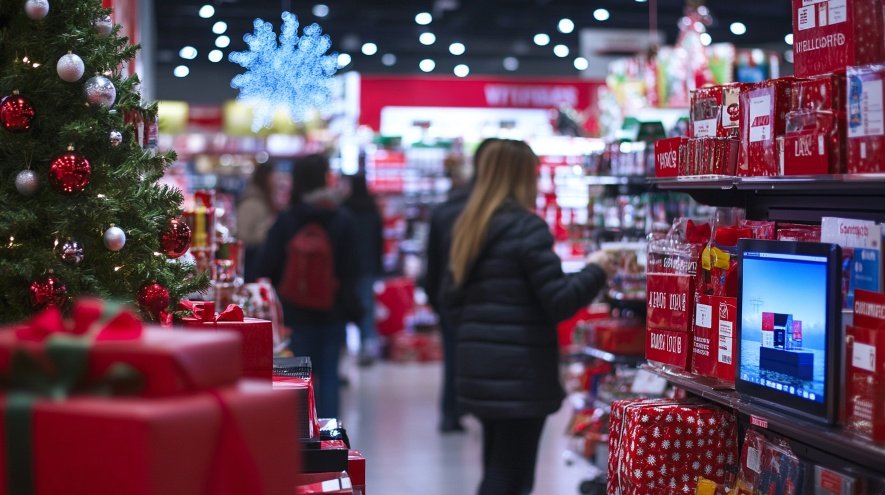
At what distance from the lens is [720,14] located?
48.9ft

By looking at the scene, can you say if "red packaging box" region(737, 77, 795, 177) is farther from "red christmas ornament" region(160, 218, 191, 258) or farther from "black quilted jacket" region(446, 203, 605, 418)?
"black quilted jacket" region(446, 203, 605, 418)

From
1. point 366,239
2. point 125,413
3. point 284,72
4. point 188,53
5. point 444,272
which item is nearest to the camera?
point 125,413

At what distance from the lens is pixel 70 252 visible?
8.05 ft

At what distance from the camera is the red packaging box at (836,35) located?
7.76ft

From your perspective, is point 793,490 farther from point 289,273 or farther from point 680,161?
point 289,273

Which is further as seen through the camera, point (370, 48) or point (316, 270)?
point (370, 48)

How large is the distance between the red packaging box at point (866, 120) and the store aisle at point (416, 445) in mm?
3443

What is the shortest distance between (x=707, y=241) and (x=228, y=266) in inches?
71.1

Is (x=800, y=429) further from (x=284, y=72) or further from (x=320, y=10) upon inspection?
(x=320, y=10)

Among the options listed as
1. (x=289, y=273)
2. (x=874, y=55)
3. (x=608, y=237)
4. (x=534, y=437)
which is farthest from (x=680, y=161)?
(x=289, y=273)

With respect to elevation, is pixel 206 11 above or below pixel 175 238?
above

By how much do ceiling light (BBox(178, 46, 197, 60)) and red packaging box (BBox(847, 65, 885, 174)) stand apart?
55.2ft

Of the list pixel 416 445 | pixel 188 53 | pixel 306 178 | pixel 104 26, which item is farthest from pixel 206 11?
pixel 104 26

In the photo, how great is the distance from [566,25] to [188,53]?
6.54m
